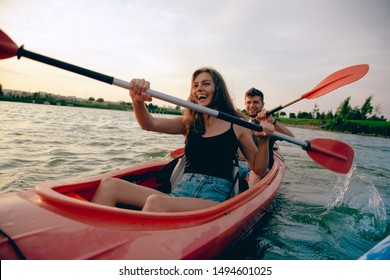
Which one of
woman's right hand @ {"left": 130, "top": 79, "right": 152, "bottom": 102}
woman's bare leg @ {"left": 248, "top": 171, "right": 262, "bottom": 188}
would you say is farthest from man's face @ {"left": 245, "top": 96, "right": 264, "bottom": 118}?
woman's right hand @ {"left": 130, "top": 79, "right": 152, "bottom": 102}

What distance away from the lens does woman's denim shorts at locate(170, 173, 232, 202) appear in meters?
2.21

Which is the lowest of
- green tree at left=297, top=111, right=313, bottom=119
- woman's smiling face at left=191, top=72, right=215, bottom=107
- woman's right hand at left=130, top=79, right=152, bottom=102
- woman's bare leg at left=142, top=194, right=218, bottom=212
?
woman's bare leg at left=142, top=194, right=218, bottom=212

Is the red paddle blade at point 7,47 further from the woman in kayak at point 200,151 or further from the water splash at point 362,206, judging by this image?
the water splash at point 362,206

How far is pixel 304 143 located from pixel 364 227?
4.79 feet

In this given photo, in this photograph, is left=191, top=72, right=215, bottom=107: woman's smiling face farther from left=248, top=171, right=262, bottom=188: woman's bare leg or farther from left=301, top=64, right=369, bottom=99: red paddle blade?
left=301, top=64, right=369, bottom=99: red paddle blade

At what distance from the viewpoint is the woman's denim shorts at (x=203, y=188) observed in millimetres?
2205

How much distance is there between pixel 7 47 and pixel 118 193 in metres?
1.32

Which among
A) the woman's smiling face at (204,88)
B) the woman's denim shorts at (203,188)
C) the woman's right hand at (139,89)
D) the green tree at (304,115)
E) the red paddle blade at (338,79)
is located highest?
the green tree at (304,115)

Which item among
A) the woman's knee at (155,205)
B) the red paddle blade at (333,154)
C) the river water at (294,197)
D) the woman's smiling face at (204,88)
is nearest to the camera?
the woman's knee at (155,205)

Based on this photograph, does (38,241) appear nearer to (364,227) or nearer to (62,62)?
(62,62)

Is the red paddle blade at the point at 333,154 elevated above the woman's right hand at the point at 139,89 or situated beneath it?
situated beneath

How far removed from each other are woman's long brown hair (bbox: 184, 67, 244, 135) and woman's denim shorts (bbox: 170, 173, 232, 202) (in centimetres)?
42

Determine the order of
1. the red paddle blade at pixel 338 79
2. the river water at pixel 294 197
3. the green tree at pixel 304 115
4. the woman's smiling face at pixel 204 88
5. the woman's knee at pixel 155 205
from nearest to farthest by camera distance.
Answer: the woman's knee at pixel 155 205 < the woman's smiling face at pixel 204 88 < the river water at pixel 294 197 < the red paddle blade at pixel 338 79 < the green tree at pixel 304 115

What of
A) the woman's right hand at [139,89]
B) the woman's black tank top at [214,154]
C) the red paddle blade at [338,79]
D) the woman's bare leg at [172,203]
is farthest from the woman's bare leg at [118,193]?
the red paddle blade at [338,79]
